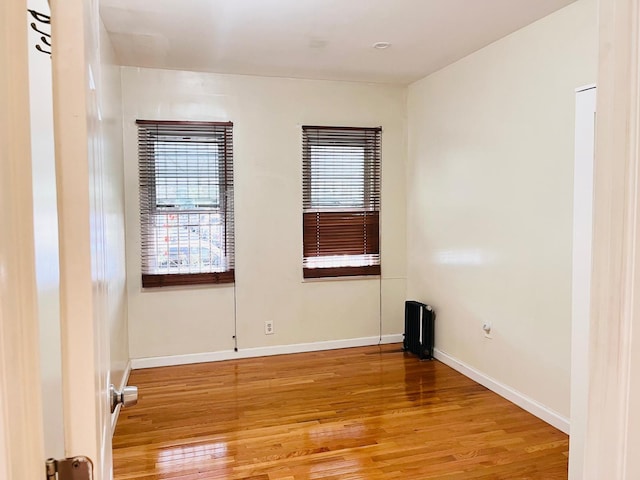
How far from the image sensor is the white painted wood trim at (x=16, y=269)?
0.53 meters

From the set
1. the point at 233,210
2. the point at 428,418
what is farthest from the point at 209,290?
the point at 428,418

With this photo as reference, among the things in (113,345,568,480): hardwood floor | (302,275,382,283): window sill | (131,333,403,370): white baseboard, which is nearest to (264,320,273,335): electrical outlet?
(131,333,403,370): white baseboard

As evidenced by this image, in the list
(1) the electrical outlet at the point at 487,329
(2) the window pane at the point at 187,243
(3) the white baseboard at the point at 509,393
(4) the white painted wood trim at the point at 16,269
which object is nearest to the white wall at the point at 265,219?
(2) the window pane at the point at 187,243

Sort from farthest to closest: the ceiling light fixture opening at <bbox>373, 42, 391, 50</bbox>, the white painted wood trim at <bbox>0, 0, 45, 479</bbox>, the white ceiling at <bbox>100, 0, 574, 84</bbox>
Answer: the ceiling light fixture opening at <bbox>373, 42, 391, 50</bbox> → the white ceiling at <bbox>100, 0, 574, 84</bbox> → the white painted wood trim at <bbox>0, 0, 45, 479</bbox>

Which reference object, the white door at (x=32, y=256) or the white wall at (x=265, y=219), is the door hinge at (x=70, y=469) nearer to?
the white door at (x=32, y=256)

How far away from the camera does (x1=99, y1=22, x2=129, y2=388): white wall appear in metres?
3.09

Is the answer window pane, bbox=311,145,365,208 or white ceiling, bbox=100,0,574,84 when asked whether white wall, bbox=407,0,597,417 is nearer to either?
white ceiling, bbox=100,0,574,84

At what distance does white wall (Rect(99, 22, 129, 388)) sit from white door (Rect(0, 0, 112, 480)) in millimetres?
2315

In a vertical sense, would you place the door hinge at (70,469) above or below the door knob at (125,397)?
above

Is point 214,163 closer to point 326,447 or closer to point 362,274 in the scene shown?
point 362,274

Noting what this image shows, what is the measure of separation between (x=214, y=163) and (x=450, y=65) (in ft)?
7.38

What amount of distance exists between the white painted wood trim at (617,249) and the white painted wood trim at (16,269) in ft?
2.48

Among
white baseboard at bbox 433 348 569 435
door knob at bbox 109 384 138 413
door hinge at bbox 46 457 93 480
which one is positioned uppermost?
door hinge at bbox 46 457 93 480

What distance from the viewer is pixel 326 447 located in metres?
2.89
